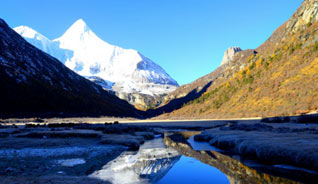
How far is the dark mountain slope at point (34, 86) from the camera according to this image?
299 ft

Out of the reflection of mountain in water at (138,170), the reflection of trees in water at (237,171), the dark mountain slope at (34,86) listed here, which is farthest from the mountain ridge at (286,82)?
the dark mountain slope at (34,86)

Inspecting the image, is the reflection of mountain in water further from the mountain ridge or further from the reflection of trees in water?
the mountain ridge

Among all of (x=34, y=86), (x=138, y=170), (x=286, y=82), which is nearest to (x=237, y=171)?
(x=138, y=170)

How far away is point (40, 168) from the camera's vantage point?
10305 mm

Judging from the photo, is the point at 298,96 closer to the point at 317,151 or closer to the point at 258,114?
the point at 258,114

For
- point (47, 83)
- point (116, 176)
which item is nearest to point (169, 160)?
point (116, 176)

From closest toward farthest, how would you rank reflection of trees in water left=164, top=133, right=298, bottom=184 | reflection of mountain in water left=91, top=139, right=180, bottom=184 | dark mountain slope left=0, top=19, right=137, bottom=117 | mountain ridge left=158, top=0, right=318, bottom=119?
reflection of trees in water left=164, top=133, right=298, bottom=184 → reflection of mountain in water left=91, top=139, right=180, bottom=184 → mountain ridge left=158, top=0, right=318, bottom=119 → dark mountain slope left=0, top=19, right=137, bottom=117

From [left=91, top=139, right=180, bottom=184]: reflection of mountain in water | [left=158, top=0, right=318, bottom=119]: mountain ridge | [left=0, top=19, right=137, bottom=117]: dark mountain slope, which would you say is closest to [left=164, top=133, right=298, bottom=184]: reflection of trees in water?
[left=91, top=139, right=180, bottom=184]: reflection of mountain in water

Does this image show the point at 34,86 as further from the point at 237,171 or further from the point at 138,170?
the point at 237,171

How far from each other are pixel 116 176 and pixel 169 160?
4900 millimetres

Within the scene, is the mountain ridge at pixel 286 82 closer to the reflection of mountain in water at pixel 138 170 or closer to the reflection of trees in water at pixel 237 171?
the reflection of trees in water at pixel 237 171

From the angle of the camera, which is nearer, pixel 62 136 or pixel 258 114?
pixel 62 136

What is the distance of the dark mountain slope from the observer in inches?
3583

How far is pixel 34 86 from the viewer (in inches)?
4213
